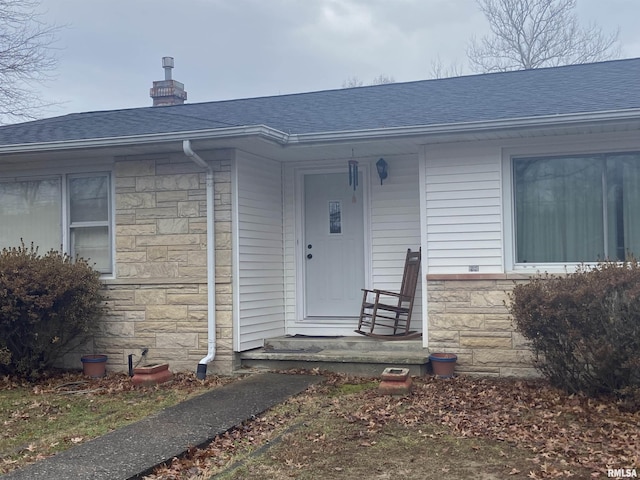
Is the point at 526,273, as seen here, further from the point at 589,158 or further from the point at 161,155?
the point at 161,155

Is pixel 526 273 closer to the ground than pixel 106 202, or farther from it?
closer to the ground

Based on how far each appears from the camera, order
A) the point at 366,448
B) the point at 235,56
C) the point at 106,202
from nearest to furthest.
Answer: the point at 366,448 → the point at 106,202 → the point at 235,56

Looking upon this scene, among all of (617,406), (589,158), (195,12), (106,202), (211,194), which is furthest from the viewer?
(195,12)

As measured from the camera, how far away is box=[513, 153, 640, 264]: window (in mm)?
6983

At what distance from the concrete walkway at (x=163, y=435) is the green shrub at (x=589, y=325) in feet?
7.59

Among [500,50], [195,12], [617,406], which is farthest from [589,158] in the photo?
[195,12]

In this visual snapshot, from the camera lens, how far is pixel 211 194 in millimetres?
7715

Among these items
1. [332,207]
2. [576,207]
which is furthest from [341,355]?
[576,207]

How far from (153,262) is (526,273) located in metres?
4.12

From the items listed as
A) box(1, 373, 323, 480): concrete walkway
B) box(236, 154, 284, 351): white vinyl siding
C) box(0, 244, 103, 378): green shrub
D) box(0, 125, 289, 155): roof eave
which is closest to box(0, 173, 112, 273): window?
box(0, 244, 103, 378): green shrub

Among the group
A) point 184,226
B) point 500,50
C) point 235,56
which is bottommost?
point 184,226

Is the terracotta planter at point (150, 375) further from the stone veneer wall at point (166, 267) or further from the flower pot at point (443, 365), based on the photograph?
the flower pot at point (443, 365)

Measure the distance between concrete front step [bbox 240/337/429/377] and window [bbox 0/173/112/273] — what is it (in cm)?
221

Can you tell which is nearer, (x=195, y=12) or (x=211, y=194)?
(x=211, y=194)
